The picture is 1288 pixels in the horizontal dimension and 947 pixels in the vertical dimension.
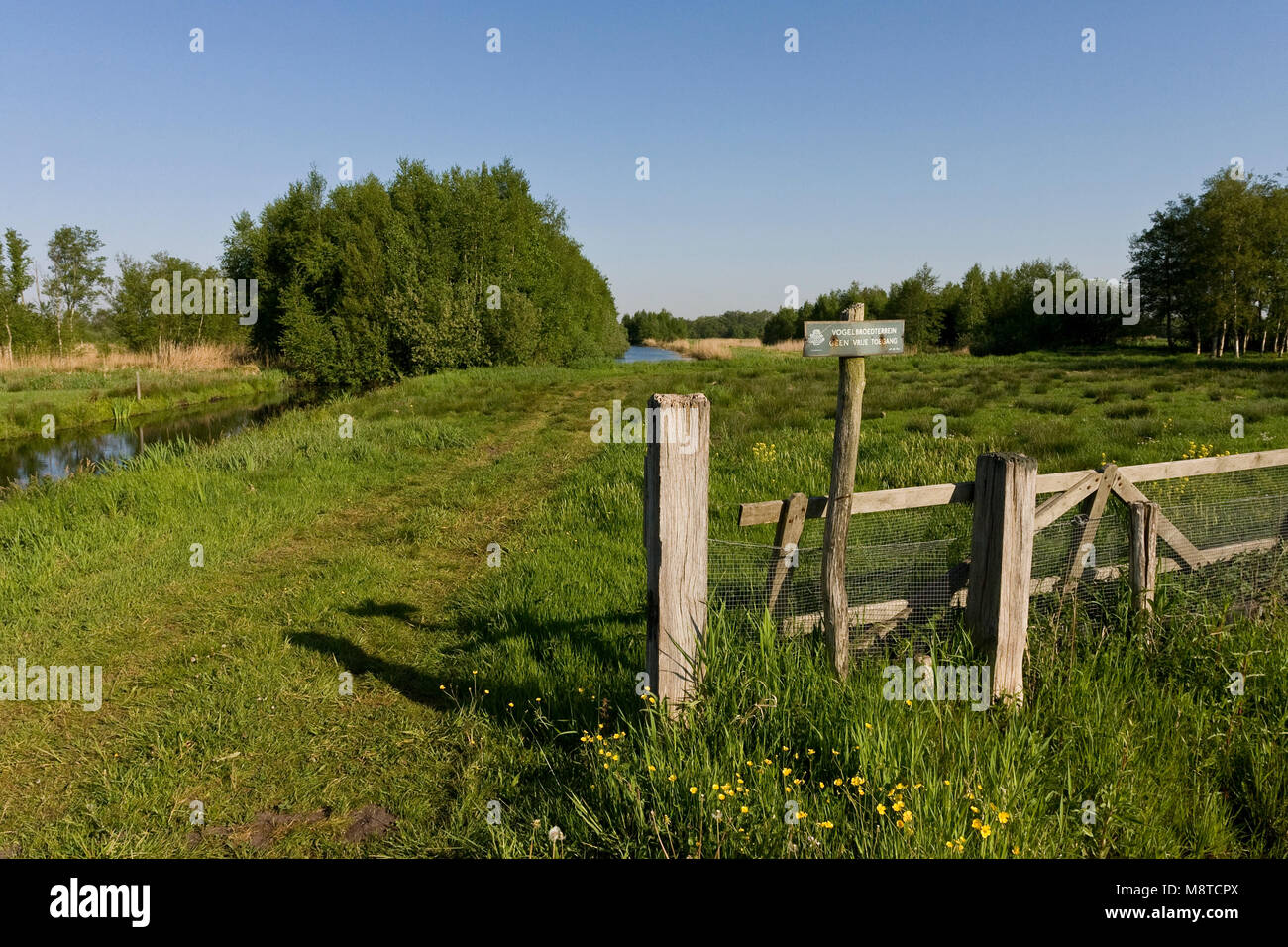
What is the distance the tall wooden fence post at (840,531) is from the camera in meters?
4.29

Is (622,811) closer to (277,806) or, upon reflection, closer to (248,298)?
(277,806)

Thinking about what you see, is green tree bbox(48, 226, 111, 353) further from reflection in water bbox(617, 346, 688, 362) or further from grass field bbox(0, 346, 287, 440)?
reflection in water bbox(617, 346, 688, 362)

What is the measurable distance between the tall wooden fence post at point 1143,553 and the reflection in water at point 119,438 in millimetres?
17618

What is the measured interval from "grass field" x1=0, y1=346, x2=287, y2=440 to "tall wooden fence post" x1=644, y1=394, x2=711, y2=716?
96.2 feet

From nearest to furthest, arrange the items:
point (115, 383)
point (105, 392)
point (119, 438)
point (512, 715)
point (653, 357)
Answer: point (512, 715) → point (119, 438) → point (105, 392) → point (115, 383) → point (653, 357)

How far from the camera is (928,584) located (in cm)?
484

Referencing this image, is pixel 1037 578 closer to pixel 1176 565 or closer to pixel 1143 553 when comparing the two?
Result: pixel 1143 553

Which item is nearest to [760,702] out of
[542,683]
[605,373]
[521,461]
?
[542,683]

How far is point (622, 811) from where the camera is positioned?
3.27 m

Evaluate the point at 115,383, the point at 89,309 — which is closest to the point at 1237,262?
the point at 115,383

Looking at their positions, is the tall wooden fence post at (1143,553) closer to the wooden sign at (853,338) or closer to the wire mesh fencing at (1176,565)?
the wire mesh fencing at (1176,565)

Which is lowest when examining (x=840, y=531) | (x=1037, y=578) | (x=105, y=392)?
(x=1037, y=578)

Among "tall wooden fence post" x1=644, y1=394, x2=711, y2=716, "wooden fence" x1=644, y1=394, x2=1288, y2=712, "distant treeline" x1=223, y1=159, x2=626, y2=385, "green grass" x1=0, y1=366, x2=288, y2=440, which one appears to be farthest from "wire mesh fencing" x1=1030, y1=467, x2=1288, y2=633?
"distant treeline" x1=223, y1=159, x2=626, y2=385

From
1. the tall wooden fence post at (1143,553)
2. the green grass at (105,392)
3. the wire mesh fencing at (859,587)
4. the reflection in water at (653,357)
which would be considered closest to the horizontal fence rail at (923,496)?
the wire mesh fencing at (859,587)
